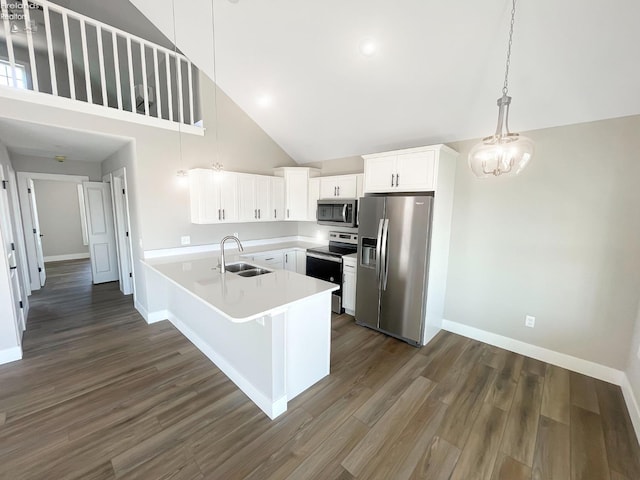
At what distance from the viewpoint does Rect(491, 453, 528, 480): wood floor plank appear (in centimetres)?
168

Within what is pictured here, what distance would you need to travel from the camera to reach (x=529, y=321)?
→ 117 inches

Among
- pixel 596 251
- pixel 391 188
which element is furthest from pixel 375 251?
pixel 596 251

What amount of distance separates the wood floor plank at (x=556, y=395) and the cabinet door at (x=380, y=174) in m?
2.48

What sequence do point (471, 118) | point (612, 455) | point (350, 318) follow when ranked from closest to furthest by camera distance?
point (612, 455) < point (471, 118) < point (350, 318)

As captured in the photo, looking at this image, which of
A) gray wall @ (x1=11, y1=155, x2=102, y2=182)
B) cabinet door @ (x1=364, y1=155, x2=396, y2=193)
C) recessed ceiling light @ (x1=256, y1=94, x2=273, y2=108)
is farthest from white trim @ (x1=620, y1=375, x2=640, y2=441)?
gray wall @ (x1=11, y1=155, x2=102, y2=182)

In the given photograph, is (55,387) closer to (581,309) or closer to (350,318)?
(350,318)

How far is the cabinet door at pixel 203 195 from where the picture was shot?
12.2 ft

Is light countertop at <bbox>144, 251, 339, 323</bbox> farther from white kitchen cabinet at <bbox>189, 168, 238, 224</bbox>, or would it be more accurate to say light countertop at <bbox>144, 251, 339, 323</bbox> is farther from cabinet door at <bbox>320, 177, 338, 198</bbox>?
cabinet door at <bbox>320, 177, 338, 198</bbox>

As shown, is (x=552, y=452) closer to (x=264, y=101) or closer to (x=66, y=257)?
(x=264, y=101)

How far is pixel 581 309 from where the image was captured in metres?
2.69

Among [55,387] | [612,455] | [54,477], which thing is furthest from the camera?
[55,387]

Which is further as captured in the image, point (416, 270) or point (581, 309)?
point (416, 270)

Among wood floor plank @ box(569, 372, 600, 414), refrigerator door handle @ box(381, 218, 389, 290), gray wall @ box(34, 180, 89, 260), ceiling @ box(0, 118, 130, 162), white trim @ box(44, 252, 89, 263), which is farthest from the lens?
white trim @ box(44, 252, 89, 263)

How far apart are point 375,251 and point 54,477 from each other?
323 centimetres
